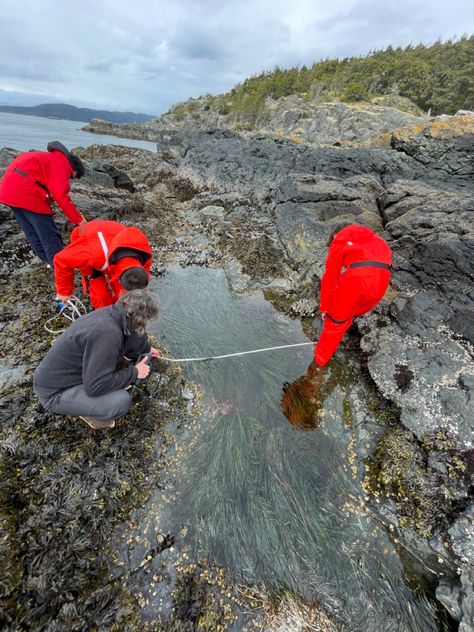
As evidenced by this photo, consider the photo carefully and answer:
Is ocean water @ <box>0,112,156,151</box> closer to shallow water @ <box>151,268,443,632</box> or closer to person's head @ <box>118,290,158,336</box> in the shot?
person's head @ <box>118,290,158,336</box>

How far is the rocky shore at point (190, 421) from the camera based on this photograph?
104 inches

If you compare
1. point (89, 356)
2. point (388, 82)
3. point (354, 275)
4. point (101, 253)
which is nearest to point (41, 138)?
point (101, 253)

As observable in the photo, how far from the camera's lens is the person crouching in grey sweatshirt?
2.81m

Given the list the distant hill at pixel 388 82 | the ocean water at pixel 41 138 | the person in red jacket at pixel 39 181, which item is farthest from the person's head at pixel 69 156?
the distant hill at pixel 388 82

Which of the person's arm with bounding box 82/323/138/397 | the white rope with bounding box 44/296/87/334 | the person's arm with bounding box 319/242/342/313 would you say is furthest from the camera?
the white rope with bounding box 44/296/87/334

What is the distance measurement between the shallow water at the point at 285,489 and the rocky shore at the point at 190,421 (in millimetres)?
258

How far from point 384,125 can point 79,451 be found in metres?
52.5

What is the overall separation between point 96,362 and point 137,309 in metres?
0.70

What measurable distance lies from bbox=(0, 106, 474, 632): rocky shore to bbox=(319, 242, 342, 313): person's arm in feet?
4.34

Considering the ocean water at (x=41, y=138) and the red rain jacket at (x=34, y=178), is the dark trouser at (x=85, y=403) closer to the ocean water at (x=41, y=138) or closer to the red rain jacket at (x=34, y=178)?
the red rain jacket at (x=34, y=178)

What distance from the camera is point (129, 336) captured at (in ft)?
10.3

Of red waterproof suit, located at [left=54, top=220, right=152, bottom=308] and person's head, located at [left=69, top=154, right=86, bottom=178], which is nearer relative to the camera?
red waterproof suit, located at [left=54, top=220, right=152, bottom=308]

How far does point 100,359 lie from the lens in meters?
2.85

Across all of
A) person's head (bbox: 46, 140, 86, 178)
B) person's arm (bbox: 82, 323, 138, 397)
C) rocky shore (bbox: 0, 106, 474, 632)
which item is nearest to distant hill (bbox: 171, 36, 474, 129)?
rocky shore (bbox: 0, 106, 474, 632)
